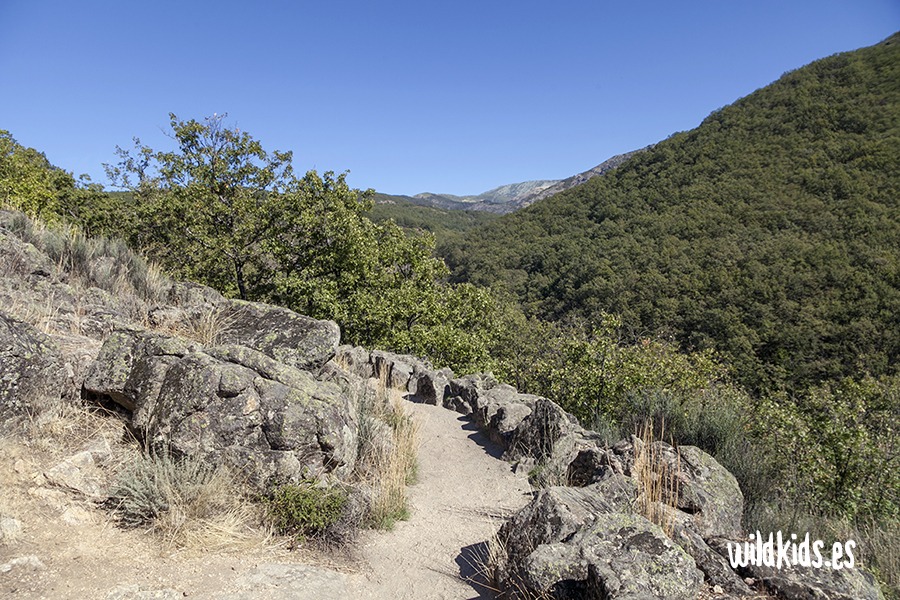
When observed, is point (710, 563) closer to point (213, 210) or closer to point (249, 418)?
point (249, 418)

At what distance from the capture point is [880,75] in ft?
255

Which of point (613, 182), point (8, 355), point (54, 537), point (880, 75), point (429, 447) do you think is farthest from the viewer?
point (613, 182)

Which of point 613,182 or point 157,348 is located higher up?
point 613,182

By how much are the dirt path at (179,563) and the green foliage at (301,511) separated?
0.78ft

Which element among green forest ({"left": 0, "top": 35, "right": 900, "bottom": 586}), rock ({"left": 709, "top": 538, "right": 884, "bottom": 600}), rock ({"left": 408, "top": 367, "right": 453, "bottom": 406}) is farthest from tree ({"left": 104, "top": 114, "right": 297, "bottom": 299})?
rock ({"left": 709, "top": 538, "right": 884, "bottom": 600})

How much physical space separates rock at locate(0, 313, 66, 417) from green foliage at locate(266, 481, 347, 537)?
232 cm

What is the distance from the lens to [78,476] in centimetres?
405

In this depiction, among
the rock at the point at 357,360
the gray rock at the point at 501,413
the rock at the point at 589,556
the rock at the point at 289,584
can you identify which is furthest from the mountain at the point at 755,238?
the rock at the point at 289,584

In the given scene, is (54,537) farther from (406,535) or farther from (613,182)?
(613,182)

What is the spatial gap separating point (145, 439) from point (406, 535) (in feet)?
8.64

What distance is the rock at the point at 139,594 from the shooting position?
3.06 metres

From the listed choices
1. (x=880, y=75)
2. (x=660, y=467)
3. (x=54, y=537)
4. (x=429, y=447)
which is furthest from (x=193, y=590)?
(x=880, y=75)

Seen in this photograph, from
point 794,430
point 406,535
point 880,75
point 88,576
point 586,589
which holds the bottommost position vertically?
point 794,430

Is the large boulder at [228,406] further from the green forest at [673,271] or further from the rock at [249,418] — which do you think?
the green forest at [673,271]
